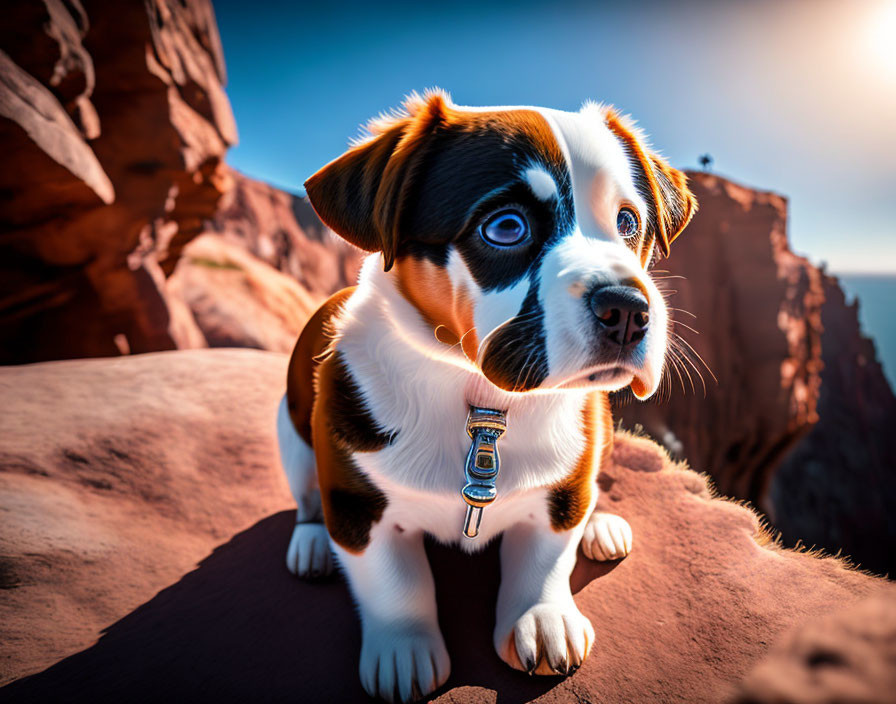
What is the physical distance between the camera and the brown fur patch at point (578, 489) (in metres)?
1.47

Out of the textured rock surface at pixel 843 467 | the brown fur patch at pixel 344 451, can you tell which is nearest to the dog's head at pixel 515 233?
the brown fur patch at pixel 344 451

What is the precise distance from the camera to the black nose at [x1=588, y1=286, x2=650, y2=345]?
3.26 feet

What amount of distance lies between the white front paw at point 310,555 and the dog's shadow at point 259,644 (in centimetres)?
5

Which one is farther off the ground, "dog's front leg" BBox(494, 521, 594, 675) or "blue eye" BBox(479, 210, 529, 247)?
"blue eye" BBox(479, 210, 529, 247)

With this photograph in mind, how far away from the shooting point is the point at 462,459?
4.53 feet

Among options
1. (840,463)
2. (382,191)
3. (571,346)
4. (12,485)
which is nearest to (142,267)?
(12,485)

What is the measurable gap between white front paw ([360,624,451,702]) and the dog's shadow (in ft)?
0.18

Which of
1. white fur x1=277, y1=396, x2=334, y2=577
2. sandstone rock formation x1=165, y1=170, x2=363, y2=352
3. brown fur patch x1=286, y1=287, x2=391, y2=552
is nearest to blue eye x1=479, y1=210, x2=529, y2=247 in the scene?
Result: brown fur patch x1=286, y1=287, x2=391, y2=552

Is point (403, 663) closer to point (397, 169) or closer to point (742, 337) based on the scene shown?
point (397, 169)

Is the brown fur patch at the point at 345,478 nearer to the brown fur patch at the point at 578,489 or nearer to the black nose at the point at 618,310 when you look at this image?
the brown fur patch at the point at 578,489

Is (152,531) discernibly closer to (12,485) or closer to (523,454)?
(12,485)

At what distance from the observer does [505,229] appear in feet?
3.93

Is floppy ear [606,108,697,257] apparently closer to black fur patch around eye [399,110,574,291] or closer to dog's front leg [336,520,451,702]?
black fur patch around eye [399,110,574,291]

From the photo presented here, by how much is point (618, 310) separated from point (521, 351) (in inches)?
8.7
